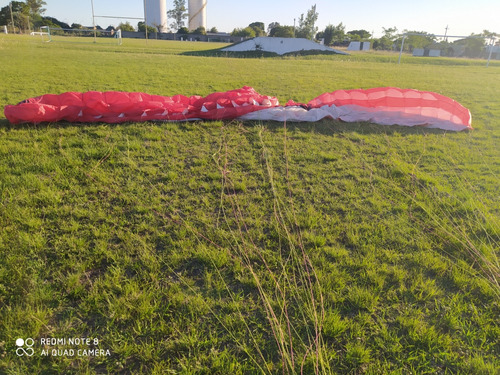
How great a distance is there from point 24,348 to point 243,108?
456 cm

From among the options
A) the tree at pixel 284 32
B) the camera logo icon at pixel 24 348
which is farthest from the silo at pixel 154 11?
the camera logo icon at pixel 24 348

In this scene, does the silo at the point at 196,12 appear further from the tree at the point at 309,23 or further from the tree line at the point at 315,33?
the tree at the point at 309,23

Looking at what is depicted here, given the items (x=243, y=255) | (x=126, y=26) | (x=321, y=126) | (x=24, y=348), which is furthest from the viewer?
(x=126, y=26)

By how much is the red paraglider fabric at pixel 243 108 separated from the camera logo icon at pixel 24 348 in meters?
3.84

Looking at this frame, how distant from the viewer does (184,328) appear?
174 centimetres

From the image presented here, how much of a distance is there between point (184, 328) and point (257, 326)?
1.43 feet

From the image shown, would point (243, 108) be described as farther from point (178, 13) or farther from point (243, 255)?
point (178, 13)

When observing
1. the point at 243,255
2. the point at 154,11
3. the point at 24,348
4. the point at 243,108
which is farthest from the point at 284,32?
the point at 154,11

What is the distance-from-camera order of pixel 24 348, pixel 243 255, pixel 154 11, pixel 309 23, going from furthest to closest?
pixel 154 11 → pixel 309 23 → pixel 243 255 → pixel 24 348

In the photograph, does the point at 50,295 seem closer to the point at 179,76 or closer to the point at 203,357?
the point at 203,357

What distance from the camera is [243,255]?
231cm

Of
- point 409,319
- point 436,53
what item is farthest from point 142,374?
point 436,53

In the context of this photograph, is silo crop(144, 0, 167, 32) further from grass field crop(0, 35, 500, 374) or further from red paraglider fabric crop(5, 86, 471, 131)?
grass field crop(0, 35, 500, 374)

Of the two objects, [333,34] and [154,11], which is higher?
[154,11]
